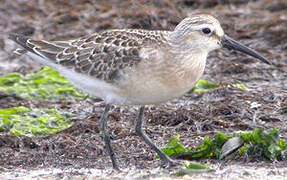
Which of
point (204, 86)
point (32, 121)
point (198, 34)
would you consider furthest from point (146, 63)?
point (204, 86)

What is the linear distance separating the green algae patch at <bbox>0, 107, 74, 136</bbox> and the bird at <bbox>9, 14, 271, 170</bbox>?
1424 mm

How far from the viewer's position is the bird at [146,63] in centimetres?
730

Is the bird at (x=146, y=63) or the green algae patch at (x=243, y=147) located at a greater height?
the bird at (x=146, y=63)

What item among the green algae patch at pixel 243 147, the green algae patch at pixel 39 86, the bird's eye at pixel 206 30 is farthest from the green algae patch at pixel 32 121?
the bird's eye at pixel 206 30

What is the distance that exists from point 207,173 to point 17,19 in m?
8.81

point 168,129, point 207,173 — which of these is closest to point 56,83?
point 168,129

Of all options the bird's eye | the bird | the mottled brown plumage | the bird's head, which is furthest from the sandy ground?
the bird's eye

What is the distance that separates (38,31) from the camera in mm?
13562

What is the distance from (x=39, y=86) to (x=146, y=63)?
398cm

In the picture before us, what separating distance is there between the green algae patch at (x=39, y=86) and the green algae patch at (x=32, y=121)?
2.52 ft

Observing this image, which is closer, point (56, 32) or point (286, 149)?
point (286, 149)

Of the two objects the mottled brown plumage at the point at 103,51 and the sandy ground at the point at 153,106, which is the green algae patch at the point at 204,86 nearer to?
the sandy ground at the point at 153,106

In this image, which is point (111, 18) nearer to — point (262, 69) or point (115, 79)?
point (262, 69)

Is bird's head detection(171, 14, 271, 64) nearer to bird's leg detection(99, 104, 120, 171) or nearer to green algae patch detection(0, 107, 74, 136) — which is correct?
bird's leg detection(99, 104, 120, 171)
